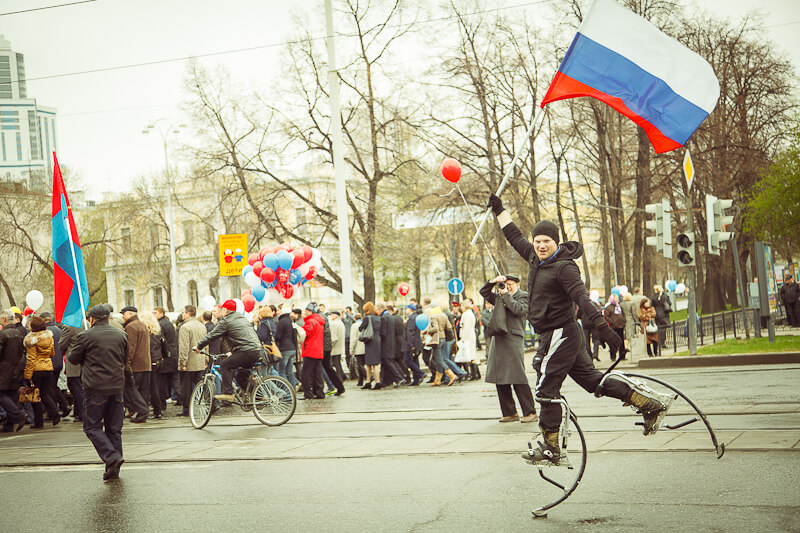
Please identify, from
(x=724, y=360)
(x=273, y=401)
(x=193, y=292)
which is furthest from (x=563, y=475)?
(x=193, y=292)

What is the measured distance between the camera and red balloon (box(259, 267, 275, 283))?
70.7 ft

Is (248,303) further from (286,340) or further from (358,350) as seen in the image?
(286,340)

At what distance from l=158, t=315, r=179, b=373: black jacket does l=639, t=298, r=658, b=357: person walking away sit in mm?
10822

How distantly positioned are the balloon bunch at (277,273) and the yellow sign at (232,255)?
0.34 metres

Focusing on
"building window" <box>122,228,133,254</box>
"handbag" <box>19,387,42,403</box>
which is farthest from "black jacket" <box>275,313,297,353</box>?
"building window" <box>122,228,133,254</box>

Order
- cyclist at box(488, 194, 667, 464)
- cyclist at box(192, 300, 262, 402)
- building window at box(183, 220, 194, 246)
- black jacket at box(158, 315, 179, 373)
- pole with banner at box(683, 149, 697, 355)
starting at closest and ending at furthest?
cyclist at box(488, 194, 667, 464) → cyclist at box(192, 300, 262, 402) → black jacket at box(158, 315, 179, 373) → pole with banner at box(683, 149, 697, 355) → building window at box(183, 220, 194, 246)

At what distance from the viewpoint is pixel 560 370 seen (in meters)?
6.29

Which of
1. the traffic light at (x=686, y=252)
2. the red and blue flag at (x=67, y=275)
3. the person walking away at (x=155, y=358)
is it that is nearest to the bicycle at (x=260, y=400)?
the red and blue flag at (x=67, y=275)

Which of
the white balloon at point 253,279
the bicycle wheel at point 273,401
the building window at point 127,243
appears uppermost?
the building window at point 127,243

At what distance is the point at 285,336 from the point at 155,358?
2511 millimetres

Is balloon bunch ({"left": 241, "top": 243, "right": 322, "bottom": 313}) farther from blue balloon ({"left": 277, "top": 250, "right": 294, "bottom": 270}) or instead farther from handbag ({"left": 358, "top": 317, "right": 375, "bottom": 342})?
handbag ({"left": 358, "top": 317, "right": 375, "bottom": 342})

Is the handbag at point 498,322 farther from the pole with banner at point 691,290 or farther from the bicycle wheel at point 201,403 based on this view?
the pole with banner at point 691,290

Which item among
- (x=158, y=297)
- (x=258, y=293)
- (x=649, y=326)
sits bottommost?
(x=649, y=326)

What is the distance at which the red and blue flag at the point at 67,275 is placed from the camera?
39.8ft
